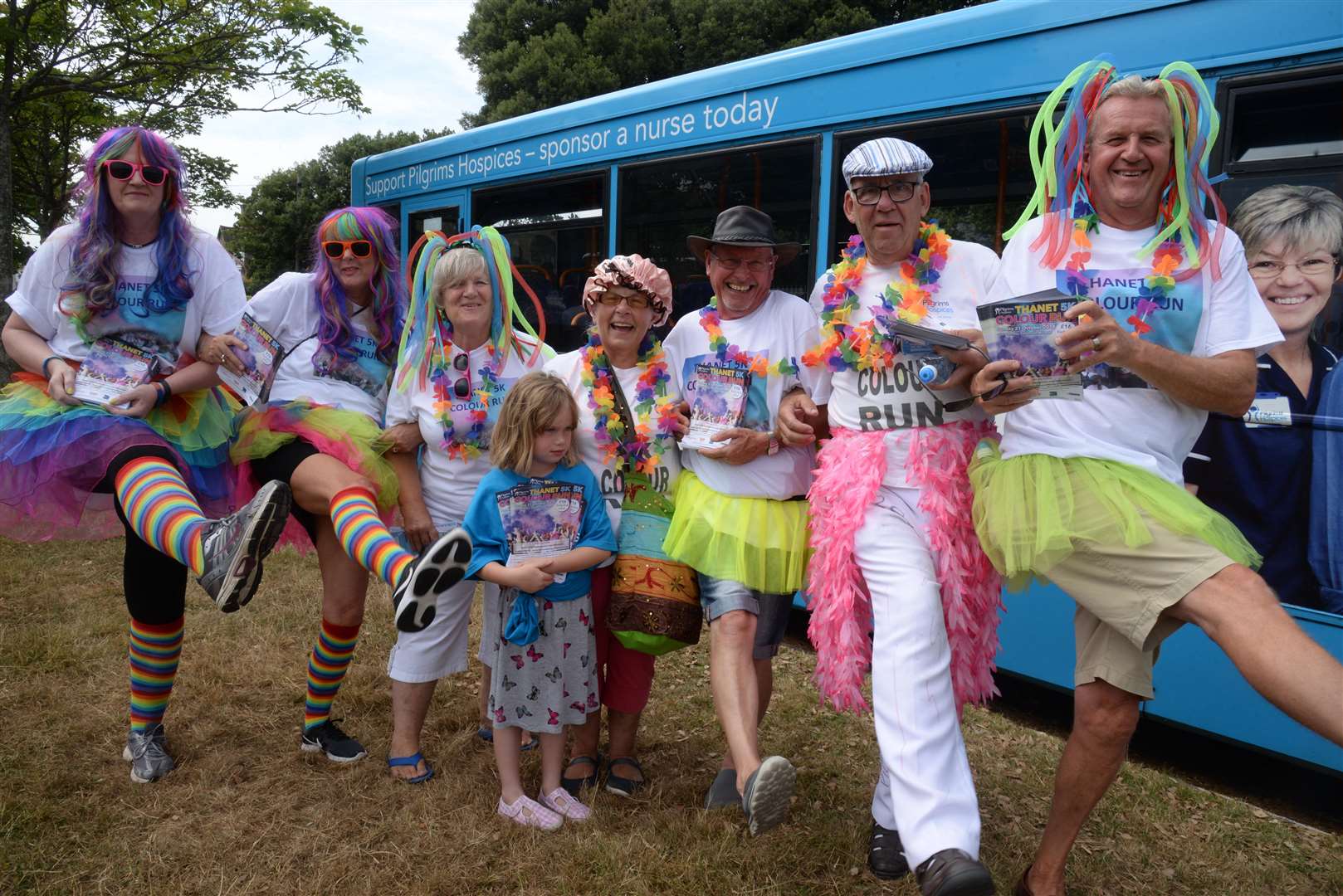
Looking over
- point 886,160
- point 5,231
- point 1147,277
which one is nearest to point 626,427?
point 886,160

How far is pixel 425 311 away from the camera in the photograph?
3.49 m

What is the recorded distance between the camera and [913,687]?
7.88 ft

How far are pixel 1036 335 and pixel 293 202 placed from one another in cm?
2590

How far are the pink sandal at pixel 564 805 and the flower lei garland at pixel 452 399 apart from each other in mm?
1235

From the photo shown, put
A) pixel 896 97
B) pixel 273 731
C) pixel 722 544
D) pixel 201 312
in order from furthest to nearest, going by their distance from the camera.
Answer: pixel 896 97
pixel 273 731
pixel 201 312
pixel 722 544

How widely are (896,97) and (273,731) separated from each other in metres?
3.99

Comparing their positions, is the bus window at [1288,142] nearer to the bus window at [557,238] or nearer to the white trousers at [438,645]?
the white trousers at [438,645]

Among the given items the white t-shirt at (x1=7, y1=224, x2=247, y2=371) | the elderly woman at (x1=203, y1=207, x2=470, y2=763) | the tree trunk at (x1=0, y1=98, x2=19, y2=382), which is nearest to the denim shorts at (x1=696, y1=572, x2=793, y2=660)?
the elderly woman at (x1=203, y1=207, x2=470, y2=763)

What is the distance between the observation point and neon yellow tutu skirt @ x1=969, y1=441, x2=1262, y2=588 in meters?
2.25

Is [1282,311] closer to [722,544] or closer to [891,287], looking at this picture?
[891,287]

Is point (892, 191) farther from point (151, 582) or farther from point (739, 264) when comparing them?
point (151, 582)

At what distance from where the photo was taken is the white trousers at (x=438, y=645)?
3441 millimetres

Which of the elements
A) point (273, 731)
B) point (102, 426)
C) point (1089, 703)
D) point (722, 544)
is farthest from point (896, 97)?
point (273, 731)

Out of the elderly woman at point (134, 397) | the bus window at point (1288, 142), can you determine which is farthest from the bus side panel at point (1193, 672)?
the elderly woman at point (134, 397)
